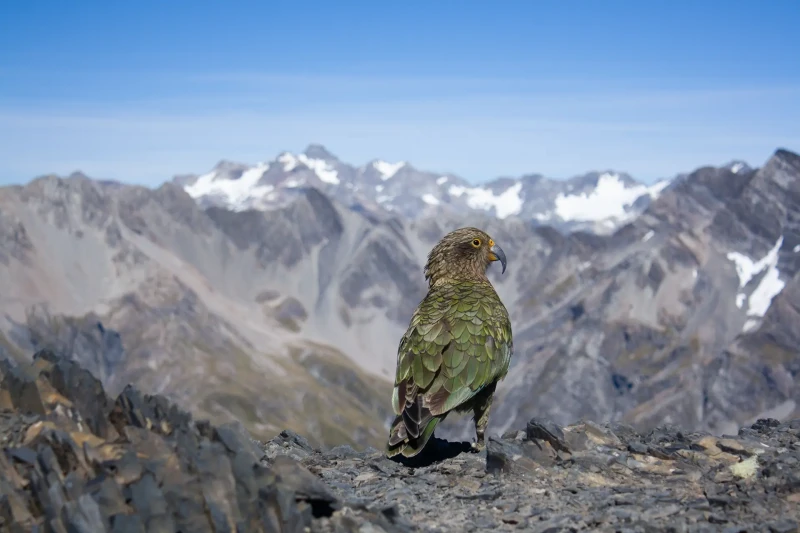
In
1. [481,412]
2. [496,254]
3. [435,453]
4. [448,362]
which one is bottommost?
[435,453]

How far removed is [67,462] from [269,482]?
3357 millimetres

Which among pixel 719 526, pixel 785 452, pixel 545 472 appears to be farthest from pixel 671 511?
pixel 785 452

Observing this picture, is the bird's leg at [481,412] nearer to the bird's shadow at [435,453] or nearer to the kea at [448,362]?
the kea at [448,362]

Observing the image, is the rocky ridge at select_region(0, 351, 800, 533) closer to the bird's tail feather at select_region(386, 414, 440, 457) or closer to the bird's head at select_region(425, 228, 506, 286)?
the bird's tail feather at select_region(386, 414, 440, 457)

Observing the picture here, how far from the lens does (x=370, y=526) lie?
45.4ft

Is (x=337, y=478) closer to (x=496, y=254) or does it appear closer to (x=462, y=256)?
(x=462, y=256)

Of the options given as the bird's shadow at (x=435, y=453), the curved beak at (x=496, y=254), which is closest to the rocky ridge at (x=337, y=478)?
the bird's shadow at (x=435, y=453)

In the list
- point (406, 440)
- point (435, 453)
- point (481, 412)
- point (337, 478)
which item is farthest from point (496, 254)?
point (337, 478)

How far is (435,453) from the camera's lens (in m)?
21.1

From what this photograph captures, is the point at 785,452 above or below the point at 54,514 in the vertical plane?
below

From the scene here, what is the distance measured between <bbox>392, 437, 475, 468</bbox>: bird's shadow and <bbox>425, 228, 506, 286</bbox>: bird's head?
4281 millimetres

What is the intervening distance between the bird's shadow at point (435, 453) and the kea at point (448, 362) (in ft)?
1.85

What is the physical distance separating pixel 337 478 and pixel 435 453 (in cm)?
277

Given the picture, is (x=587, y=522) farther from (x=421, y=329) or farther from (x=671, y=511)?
(x=421, y=329)
